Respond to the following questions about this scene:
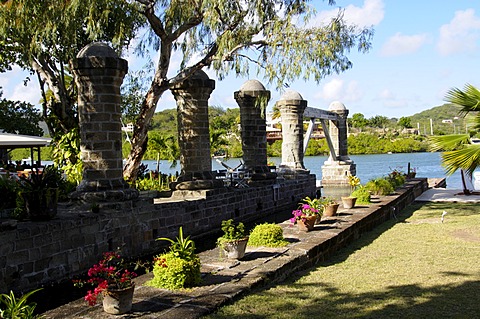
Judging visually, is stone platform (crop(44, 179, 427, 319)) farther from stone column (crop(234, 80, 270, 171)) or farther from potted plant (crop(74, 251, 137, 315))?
stone column (crop(234, 80, 270, 171))

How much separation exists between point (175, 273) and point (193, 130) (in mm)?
7647

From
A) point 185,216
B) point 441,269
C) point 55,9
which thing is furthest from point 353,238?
point 55,9

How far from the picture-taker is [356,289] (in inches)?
252

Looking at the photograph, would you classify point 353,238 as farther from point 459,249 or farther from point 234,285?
point 234,285

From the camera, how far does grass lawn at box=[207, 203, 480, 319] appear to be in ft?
18.0

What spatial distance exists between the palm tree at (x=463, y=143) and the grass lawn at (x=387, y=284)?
142cm

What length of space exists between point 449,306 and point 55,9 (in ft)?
36.6

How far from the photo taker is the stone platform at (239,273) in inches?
213

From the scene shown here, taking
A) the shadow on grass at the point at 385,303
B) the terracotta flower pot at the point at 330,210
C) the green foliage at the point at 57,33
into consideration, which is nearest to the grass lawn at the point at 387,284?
the shadow on grass at the point at 385,303

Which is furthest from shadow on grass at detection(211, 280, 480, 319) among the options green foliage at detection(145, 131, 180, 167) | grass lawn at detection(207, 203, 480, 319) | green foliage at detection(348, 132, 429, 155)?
green foliage at detection(348, 132, 429, 155)

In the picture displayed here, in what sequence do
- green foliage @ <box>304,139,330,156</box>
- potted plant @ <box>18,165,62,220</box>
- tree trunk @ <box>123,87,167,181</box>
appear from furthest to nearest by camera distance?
green foliage @ <box>304,139,330,156</box>
tree trunk @ <box>123,87,167,181</box>
potted plant @ <box>18,165,62,220</box>

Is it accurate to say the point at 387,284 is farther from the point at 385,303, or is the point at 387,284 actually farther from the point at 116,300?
the point at 116,300

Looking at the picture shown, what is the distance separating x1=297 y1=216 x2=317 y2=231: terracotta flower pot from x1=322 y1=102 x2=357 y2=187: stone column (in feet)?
60.7

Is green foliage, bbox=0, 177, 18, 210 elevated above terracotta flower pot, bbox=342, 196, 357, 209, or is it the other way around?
green foliage, bbox=0, 177, 18, 210
